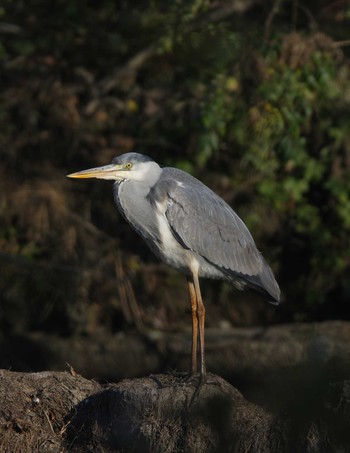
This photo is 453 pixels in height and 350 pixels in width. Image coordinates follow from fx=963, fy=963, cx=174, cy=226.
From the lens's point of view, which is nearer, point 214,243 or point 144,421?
point 144,421

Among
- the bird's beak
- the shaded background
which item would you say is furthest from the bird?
the shaded background

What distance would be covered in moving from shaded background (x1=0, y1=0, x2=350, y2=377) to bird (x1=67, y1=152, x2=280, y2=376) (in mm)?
2532

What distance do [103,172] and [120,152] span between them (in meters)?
3.51

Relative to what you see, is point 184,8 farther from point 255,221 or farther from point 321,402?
point 321,402

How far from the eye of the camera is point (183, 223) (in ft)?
17.3

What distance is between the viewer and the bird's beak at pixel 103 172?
5273 mm

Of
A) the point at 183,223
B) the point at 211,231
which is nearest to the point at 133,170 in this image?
the point at 183,223

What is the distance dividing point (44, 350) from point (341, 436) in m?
7.04

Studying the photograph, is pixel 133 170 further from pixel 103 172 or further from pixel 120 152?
pixel 120 152

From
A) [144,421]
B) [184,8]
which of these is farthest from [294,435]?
[184,8]

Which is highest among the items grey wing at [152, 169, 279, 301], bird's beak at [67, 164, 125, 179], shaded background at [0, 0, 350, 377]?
bird's beak at [67, 164, 125, 179]

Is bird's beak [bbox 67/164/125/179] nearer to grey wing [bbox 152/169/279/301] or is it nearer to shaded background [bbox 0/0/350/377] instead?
grey wing [bbox 152/169/279/301]

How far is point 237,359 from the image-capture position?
8.70m

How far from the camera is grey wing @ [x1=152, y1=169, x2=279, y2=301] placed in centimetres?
525
